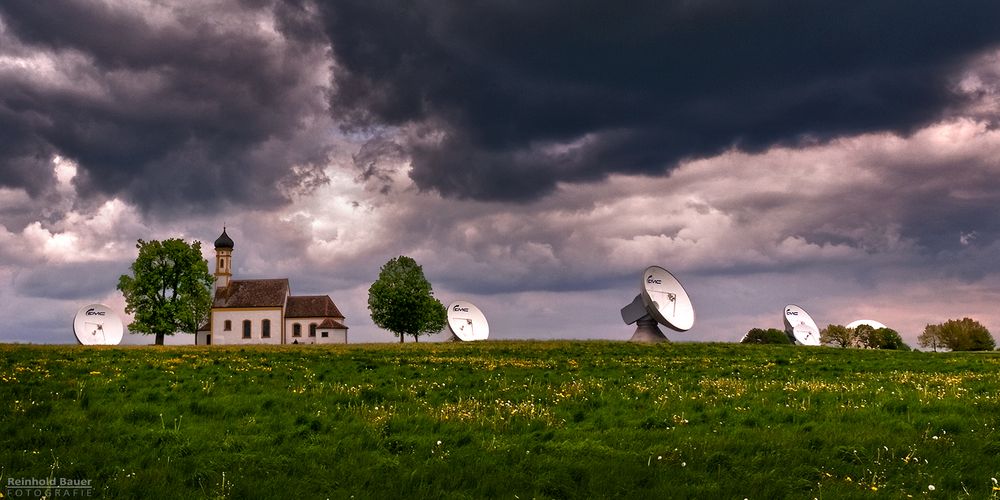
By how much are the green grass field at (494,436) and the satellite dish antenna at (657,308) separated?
38098 millimetres

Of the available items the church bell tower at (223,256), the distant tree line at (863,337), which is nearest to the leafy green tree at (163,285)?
the church bell tower at (223,256)

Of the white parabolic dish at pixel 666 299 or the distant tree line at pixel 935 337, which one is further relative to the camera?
the distant tree line at pixel 935 337

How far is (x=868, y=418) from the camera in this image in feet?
60.0

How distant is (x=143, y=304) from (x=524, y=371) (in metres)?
76.4

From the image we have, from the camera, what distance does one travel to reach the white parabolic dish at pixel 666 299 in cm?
6438

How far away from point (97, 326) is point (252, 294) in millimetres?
36462

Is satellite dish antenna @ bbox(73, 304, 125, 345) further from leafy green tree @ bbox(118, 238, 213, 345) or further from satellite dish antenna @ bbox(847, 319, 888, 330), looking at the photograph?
satellite dish antenna @ bbox(847, 319, 888, 330)

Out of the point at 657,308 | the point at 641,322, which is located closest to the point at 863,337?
the point at 641,322

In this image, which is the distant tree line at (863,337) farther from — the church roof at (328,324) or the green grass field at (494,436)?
the green grass field at (494,436)

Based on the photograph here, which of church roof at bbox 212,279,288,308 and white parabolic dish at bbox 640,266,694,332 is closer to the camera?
white parabolic dish at bbox 640,266,694,332

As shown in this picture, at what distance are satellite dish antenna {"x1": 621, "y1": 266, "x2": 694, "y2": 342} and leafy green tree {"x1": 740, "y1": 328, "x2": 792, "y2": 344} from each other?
130 ft

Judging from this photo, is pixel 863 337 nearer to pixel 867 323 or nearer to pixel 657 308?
pixel 867 323

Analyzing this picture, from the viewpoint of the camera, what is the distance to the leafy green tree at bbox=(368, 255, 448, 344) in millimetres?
101125

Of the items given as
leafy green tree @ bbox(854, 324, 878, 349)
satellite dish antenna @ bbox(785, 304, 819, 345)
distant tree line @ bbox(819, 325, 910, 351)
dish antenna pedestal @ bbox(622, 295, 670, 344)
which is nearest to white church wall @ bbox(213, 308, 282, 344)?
dish antenna pedestal @ bbox(622, 295, 670, 344)
